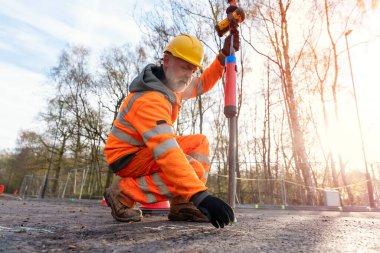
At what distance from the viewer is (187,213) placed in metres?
2.25

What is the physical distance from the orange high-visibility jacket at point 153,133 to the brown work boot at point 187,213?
22.2 inches

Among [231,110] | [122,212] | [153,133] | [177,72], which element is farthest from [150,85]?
[122,212]

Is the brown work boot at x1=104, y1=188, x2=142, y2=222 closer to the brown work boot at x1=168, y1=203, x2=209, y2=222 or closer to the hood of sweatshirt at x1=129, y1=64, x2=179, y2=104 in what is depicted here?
the brown work boot at x1=168, y1=203, x2=209, y2=222

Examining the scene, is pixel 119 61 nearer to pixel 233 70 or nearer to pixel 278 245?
pixel 233 70

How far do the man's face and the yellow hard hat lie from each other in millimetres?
69

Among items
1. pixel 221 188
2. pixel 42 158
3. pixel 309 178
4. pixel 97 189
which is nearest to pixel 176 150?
pixel 309 178

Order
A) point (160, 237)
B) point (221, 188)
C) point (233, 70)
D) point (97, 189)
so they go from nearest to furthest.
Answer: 1. point (160, 237)
2. point (233, 70)
3. point (221, 188)
4. point (97, 189)

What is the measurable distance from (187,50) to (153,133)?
2.68 ft

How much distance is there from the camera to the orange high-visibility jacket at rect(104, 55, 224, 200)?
5.44 feet

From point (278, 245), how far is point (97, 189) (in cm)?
1920

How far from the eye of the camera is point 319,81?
632 inches

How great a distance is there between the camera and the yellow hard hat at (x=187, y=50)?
225 centimetres

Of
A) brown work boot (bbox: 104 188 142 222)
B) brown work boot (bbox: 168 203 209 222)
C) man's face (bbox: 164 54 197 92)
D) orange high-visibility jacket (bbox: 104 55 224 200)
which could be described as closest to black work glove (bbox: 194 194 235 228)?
orange high-visibility jacket (bbox: 104 55 224 200)

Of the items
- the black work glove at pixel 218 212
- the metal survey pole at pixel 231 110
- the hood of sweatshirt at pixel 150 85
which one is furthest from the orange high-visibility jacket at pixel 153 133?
the metal survey pole at pixel 231 110
